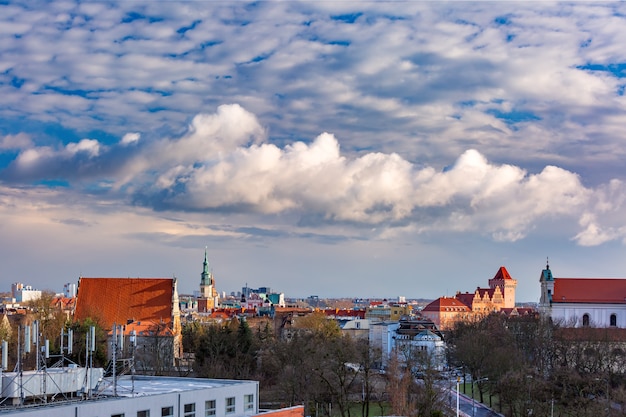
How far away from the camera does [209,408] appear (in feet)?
140

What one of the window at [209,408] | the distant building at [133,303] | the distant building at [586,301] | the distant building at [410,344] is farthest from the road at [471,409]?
the distant building at [586,301]

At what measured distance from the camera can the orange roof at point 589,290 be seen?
452 ft

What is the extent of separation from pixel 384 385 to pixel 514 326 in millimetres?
32720

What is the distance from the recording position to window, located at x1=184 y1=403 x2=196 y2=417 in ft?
136

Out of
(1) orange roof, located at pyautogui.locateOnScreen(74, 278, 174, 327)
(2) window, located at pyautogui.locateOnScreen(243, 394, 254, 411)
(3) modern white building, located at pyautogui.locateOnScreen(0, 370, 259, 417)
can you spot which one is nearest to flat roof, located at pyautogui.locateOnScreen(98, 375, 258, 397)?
(3) modern white building, located at pyautogui.locateOnScreen(0, 370, 259, 417)

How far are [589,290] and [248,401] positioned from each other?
346ft

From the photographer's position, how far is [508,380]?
79188 millimetres

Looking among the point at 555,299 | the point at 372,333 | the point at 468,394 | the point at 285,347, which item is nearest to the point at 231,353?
the point at 285,347

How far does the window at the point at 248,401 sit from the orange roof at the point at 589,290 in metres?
103

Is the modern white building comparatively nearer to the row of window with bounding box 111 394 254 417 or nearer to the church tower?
the row of window with bounding box 111 394 254 417

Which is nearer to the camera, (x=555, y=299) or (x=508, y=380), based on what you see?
(x=508, y=380)

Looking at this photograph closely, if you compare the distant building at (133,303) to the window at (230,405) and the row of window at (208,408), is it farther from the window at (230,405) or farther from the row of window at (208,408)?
the window at (230,405)

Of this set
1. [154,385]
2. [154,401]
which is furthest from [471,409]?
[154,401]

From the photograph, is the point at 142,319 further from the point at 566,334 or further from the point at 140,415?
the point at 140,415
